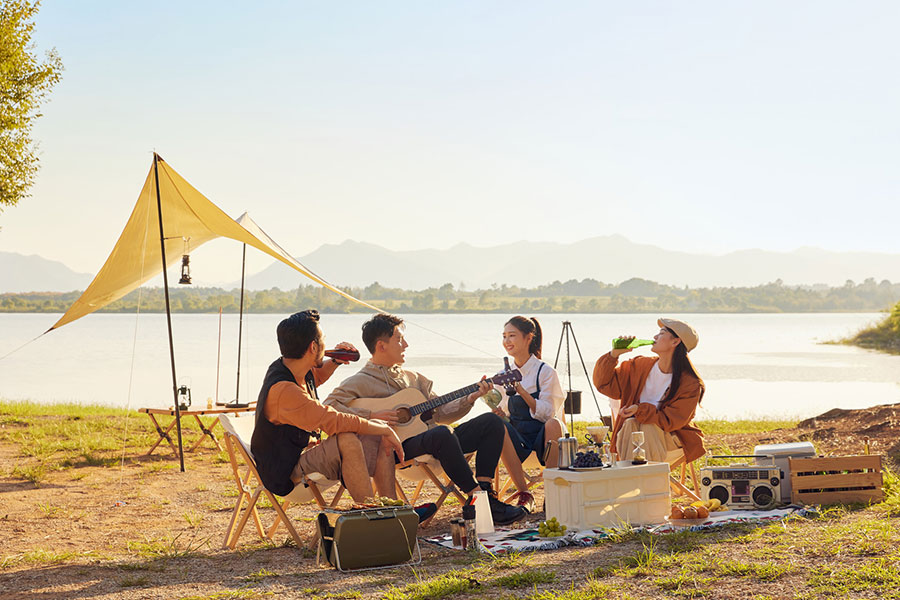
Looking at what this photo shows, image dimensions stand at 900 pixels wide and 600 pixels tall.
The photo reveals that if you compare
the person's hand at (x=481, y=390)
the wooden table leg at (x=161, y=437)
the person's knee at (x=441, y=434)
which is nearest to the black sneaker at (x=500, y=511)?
the person's knee at (x=441, y=434)

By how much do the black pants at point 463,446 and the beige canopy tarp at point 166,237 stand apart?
97.2 inches

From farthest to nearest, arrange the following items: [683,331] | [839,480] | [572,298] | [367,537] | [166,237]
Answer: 1. [572,298]
2. [166,237]
3. [683,331]
4. [839,480]
5. [367,537]

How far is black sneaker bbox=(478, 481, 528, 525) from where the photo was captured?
410cm

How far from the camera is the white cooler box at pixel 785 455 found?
4.32 m

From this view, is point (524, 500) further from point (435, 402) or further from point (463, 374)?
point (463, 374)

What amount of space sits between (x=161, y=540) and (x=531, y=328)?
2.18 meters

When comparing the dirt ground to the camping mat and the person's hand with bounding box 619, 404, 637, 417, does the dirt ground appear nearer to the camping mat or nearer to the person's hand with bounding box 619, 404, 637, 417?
the camping mat

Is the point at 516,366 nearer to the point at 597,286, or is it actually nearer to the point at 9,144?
the point at 9,144

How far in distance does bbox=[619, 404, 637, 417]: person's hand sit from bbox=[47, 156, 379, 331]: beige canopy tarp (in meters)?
2.58

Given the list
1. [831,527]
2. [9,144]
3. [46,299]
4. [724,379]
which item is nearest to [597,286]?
[46,299]

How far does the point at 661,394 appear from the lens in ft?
15.4

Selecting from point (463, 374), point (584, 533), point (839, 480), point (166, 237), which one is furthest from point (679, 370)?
point (463, 374)

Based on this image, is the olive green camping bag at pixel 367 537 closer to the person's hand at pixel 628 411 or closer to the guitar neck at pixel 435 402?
the guitar neck at pixel 435 402

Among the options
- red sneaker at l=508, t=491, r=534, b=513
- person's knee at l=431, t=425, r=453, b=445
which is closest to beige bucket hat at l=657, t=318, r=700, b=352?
red sneaker at l=508, t=491, r=534, b=513
